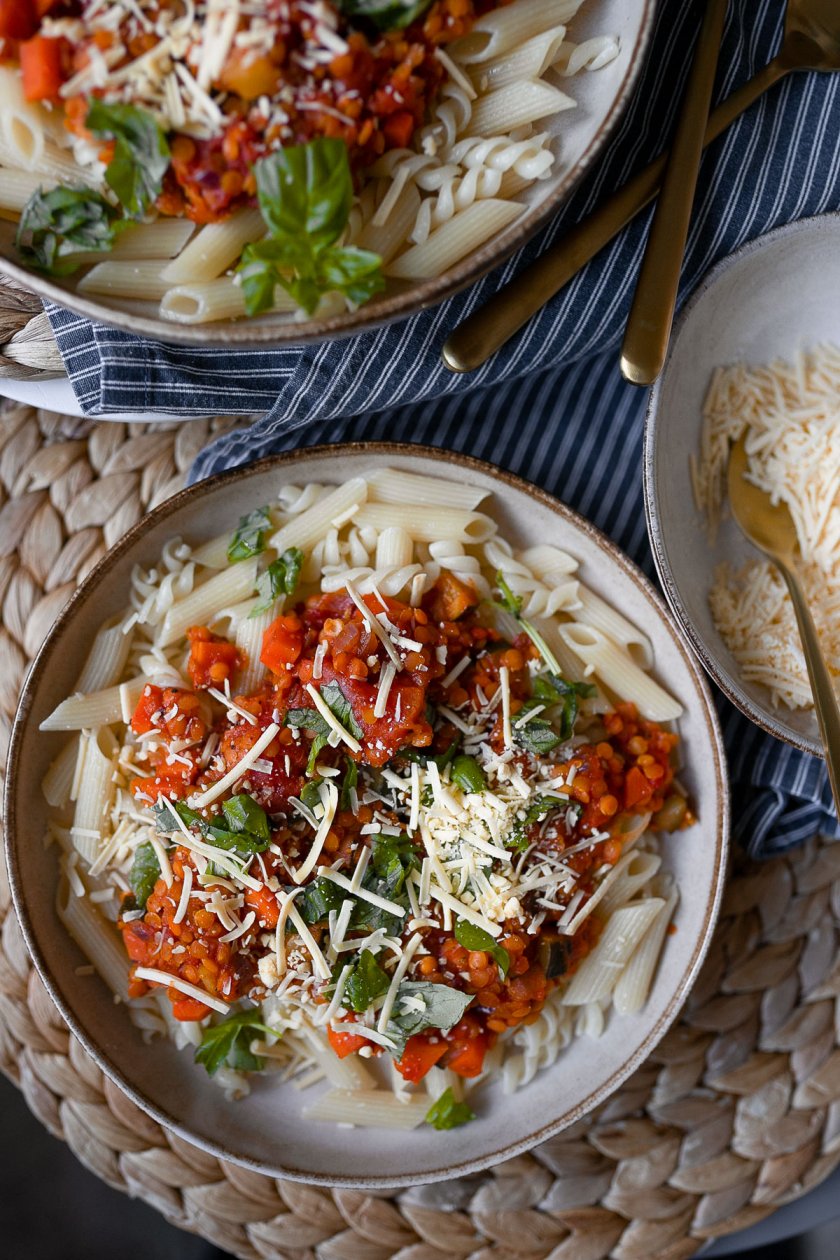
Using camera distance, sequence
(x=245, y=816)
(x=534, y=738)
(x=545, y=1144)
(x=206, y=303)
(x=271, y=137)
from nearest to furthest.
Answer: (x=271, y=137) < (x=206, y=303) < (x=245, y=816) < (x=534, y=738) < (x=545, y=1144)

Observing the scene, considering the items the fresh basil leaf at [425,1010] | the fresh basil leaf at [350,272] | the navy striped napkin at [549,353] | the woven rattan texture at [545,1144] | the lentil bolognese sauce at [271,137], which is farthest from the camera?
the woven rattan texture at [545,1144]

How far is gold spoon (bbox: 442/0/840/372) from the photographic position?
106 inches

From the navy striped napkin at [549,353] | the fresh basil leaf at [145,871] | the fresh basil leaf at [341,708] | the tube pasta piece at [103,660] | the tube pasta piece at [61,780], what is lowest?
the fresh basil leaf at [145,871]

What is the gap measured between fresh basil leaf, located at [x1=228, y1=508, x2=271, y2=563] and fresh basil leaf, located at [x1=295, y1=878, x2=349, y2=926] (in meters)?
0.84

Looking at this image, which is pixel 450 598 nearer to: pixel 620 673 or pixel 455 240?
pixel 620 673

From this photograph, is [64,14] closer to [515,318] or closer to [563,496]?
[515,318]

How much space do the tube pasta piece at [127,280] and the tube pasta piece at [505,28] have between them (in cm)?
74

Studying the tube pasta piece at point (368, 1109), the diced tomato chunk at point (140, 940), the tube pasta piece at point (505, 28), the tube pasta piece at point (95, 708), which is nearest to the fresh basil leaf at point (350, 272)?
the tube pasta piece at point (505, 28)

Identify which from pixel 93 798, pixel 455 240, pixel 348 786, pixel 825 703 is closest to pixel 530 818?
pixel 348 786

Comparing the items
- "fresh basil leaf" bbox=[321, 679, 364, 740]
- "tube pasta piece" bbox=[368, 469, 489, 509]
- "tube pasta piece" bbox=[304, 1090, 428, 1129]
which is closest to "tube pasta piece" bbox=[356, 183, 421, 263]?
"tube pasta piece" bbox=[368, 469, 489, 509]

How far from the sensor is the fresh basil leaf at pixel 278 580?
2.85m

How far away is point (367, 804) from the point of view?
2744 mm

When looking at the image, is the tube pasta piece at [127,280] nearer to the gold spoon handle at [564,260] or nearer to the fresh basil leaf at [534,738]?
the gold spoon handle at [564,260]

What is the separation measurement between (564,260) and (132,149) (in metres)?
1.11
